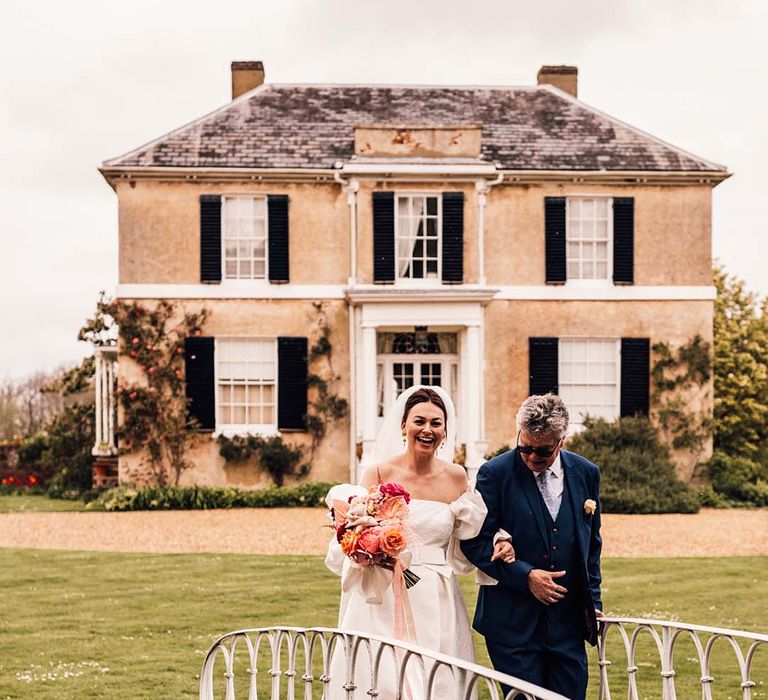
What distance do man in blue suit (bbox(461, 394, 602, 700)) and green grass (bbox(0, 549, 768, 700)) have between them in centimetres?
315

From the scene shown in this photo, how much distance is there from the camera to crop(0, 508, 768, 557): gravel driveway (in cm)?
1416

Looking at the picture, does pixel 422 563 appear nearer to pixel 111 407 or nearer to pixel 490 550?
pixel 490 550

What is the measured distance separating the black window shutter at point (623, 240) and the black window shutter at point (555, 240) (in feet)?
3.23

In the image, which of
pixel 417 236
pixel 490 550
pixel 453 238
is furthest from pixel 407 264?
pixel 490 550

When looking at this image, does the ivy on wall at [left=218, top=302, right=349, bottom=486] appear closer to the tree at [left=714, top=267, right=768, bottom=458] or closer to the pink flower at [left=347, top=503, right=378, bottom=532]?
the tree at [left=714, top=267, right=768, bottom=458]

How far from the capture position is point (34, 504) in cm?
2100

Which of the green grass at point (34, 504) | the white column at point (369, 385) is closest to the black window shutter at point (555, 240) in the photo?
the white column at point (369, 385)

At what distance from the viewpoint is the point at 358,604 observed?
532cm

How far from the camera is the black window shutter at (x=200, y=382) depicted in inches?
810

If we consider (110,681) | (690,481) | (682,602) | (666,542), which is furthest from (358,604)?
(690,481)

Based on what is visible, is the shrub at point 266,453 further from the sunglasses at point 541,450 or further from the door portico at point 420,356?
the sunglasses at point 541,450

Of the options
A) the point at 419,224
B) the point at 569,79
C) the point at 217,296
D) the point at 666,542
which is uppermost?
the point at 569,79

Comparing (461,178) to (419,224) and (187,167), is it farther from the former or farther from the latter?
(187,167)

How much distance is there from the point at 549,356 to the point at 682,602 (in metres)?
10.8
